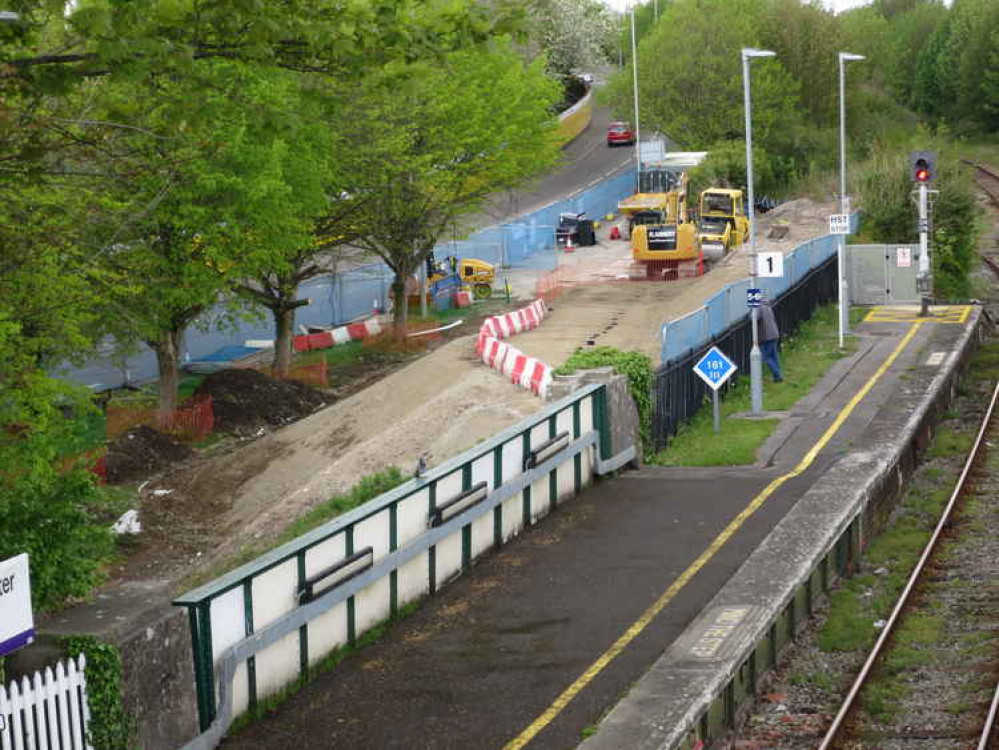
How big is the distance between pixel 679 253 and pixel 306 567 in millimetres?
41083

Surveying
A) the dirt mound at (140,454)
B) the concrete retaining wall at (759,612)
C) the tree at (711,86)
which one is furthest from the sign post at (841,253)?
the tree at (711,86)

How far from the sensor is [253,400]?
1487 inches

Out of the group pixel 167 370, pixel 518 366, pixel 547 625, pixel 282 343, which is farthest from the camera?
pixel 282 343

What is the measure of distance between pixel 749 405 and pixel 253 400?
1379 cm

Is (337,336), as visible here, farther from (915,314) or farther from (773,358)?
(773,358)

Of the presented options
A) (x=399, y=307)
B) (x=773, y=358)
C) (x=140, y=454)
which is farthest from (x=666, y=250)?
(x=140, y=454)

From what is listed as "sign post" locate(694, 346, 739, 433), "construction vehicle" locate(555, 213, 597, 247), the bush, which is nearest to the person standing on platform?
"sign post" locate(694, 346, 739, 433)

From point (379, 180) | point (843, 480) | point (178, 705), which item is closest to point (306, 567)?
point (178, 705)

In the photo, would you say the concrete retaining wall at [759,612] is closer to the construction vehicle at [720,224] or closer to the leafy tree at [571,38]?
the construction vehicle at [720,224]

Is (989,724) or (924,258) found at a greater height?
(924,258)

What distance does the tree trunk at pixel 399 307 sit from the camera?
46.4 meters

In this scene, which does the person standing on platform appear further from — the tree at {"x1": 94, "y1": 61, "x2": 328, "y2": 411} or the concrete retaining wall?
the tree at {"x1": 94, "y1": 61, "x2": 328, "y2": 411}

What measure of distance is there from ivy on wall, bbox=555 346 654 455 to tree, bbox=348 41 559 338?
1824 centimetres

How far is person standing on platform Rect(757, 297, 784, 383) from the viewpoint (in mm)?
31859
